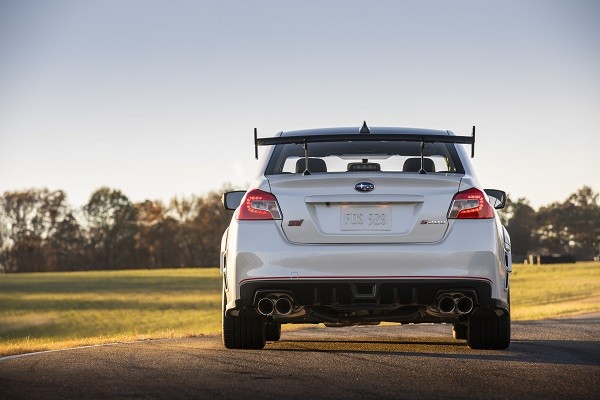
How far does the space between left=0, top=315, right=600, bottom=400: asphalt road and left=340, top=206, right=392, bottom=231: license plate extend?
103 cm

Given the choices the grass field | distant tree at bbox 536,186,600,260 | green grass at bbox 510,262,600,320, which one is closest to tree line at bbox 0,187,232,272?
the grass field

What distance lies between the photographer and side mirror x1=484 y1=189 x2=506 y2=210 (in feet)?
28.5

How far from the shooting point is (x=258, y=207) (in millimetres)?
8133

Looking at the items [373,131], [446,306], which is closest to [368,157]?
[373,131]

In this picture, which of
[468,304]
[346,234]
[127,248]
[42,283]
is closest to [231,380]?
[346,234]

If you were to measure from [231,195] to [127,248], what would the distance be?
357 feet

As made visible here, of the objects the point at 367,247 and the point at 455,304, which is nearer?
the point at 367,247

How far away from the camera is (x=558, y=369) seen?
782 centimetres

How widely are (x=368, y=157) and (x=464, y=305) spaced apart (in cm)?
188

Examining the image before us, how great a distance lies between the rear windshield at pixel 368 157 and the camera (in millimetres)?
8516

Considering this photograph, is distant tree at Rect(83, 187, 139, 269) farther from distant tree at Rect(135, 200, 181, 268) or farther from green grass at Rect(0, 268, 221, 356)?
green grass at Rect(0, 268, 221, 356)

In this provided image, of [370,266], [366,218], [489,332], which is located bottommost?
[489,332]

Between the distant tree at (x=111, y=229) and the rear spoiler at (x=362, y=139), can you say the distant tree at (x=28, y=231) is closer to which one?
the distant tree at (x=111, y=229)

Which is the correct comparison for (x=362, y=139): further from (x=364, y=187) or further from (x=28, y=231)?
(x=28, y=231)
